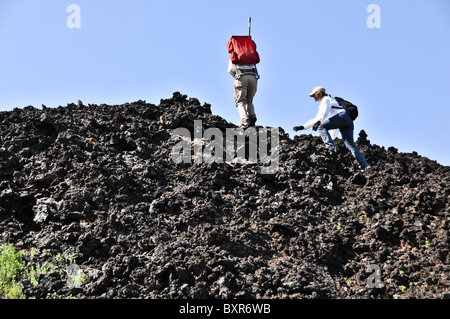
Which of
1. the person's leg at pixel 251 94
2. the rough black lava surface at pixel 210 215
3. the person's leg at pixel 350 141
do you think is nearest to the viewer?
the rough black lava surface at pixel 210 215

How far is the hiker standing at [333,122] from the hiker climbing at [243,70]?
1597 millimetres

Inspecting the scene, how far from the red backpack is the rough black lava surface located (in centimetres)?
136

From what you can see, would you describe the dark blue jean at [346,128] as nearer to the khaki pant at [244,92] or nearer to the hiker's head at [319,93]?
the hiker's head at [319,93]

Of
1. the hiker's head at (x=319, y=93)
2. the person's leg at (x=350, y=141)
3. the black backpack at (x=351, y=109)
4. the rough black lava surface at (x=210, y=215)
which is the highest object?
the hiker's head at (x=319, y=93)

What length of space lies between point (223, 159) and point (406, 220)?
3444 millimetres

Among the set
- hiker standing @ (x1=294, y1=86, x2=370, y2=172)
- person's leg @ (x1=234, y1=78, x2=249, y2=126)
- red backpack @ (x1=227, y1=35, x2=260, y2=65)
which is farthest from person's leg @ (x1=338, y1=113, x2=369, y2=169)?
red backpack @ (x1=227, y1=35, x2=260, y2=65)

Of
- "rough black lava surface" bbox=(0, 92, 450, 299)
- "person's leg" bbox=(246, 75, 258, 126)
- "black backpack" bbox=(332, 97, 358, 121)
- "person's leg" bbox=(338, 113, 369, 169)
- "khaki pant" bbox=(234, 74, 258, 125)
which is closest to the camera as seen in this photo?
"rough black lava surface" bbox=(0, 92, 450, 299)

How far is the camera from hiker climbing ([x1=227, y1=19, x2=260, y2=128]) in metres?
11.7

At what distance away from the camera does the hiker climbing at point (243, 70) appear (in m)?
11.7

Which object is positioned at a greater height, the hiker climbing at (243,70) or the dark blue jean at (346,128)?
the hiker climbing at (243,70)

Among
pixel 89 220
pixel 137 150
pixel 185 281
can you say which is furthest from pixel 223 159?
pixel 185 281

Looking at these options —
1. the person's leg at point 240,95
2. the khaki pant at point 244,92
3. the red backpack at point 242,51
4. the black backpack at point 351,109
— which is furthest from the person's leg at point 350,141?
the red backpack at point 242,51

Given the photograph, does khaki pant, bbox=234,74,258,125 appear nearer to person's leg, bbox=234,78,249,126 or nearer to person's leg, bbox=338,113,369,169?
person's leg, bbox=234,78,249,126
